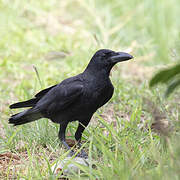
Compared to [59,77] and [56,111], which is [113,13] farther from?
[56,111]

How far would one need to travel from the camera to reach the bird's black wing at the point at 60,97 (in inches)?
138

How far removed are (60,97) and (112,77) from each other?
1.33 m

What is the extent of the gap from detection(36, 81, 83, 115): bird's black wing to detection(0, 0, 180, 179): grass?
0.22 meters

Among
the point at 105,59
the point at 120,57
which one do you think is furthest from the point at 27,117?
the point at 120,57

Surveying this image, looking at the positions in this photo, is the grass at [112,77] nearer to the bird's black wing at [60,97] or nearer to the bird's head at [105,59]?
the bird's black wing at [60,97]

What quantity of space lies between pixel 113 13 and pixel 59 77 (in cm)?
365

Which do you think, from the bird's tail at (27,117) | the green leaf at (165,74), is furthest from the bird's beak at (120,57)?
the green leaf at (165,74)

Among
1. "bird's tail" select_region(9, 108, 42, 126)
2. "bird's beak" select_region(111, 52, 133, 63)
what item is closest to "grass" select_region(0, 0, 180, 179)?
"bird's tail" select_region(9, 108, 42, 126)

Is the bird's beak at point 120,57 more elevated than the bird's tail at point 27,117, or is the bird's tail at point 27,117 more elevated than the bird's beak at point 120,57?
the bird's beak at point 120,57

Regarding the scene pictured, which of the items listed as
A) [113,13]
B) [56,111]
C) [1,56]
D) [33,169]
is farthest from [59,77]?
[113,13]

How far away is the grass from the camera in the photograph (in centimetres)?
286

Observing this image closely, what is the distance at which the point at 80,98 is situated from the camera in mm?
3500

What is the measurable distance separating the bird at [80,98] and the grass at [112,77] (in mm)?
144

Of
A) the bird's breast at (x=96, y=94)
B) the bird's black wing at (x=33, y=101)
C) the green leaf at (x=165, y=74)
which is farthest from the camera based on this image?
the bird's black wing at (x=33, y=101)
